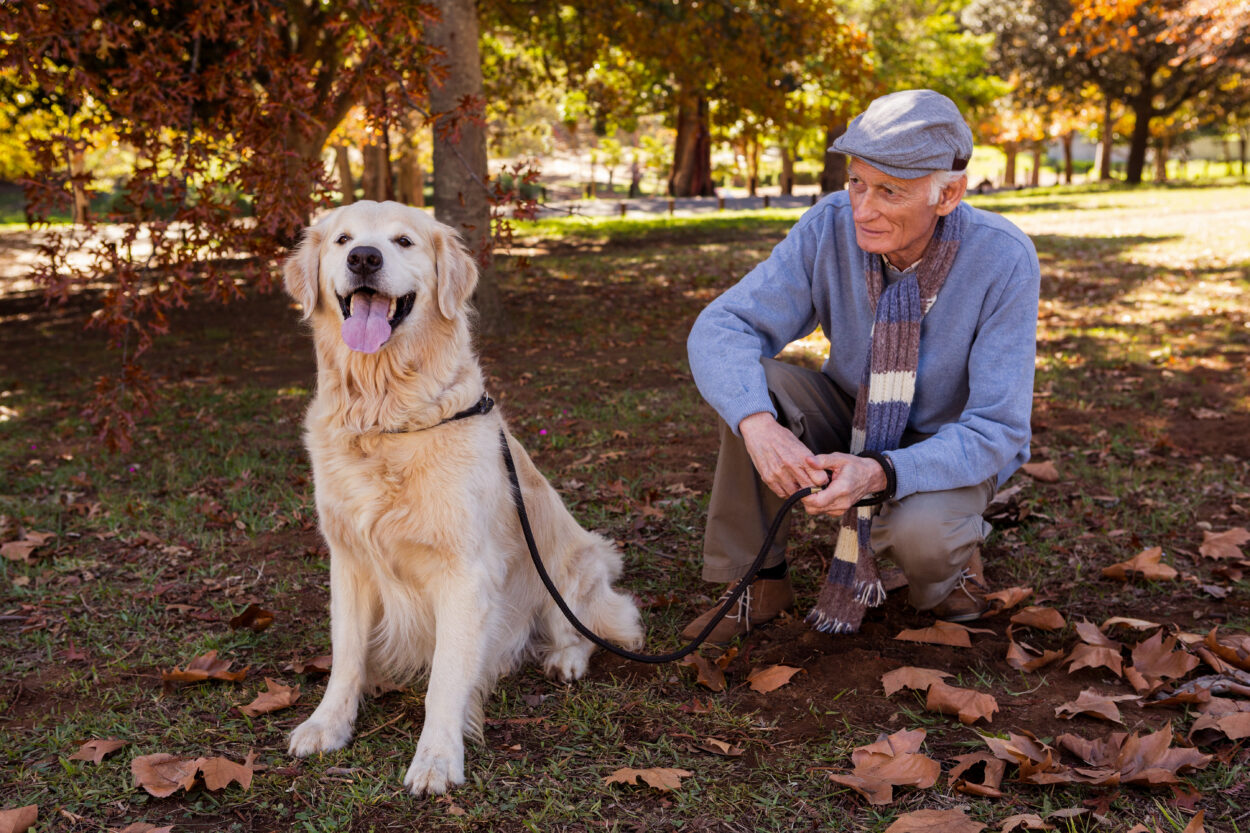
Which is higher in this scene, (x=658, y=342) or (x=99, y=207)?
(x=99, y=207)

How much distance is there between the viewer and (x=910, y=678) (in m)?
2.91

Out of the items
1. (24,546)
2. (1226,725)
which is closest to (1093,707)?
(1226,725)

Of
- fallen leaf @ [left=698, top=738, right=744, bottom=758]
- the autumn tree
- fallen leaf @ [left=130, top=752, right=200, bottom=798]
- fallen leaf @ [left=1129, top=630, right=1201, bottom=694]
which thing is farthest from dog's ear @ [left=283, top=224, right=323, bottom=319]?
fallen leaf @ [left=1129, top=630, right=1201, bottom=694]

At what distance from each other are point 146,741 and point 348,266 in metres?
1.53

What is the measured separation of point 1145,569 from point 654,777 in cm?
233

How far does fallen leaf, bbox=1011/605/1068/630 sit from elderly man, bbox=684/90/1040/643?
139 millimetres

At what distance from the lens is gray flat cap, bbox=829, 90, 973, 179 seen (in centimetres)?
275

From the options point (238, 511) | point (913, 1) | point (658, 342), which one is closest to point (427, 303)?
point (238, 511)

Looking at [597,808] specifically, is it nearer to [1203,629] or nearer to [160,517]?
[1203,629]

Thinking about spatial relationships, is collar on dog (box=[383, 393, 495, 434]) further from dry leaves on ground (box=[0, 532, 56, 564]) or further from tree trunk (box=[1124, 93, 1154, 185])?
tree trunk (box=[1124, 93, 1154, 185])

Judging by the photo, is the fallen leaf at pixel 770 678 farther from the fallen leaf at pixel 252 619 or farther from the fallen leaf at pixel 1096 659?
the fallen leaf at pixel 252 619

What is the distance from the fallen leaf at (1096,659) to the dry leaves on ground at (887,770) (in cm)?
76

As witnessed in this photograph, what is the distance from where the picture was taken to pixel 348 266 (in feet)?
9.05

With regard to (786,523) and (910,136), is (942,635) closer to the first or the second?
(786,523)
